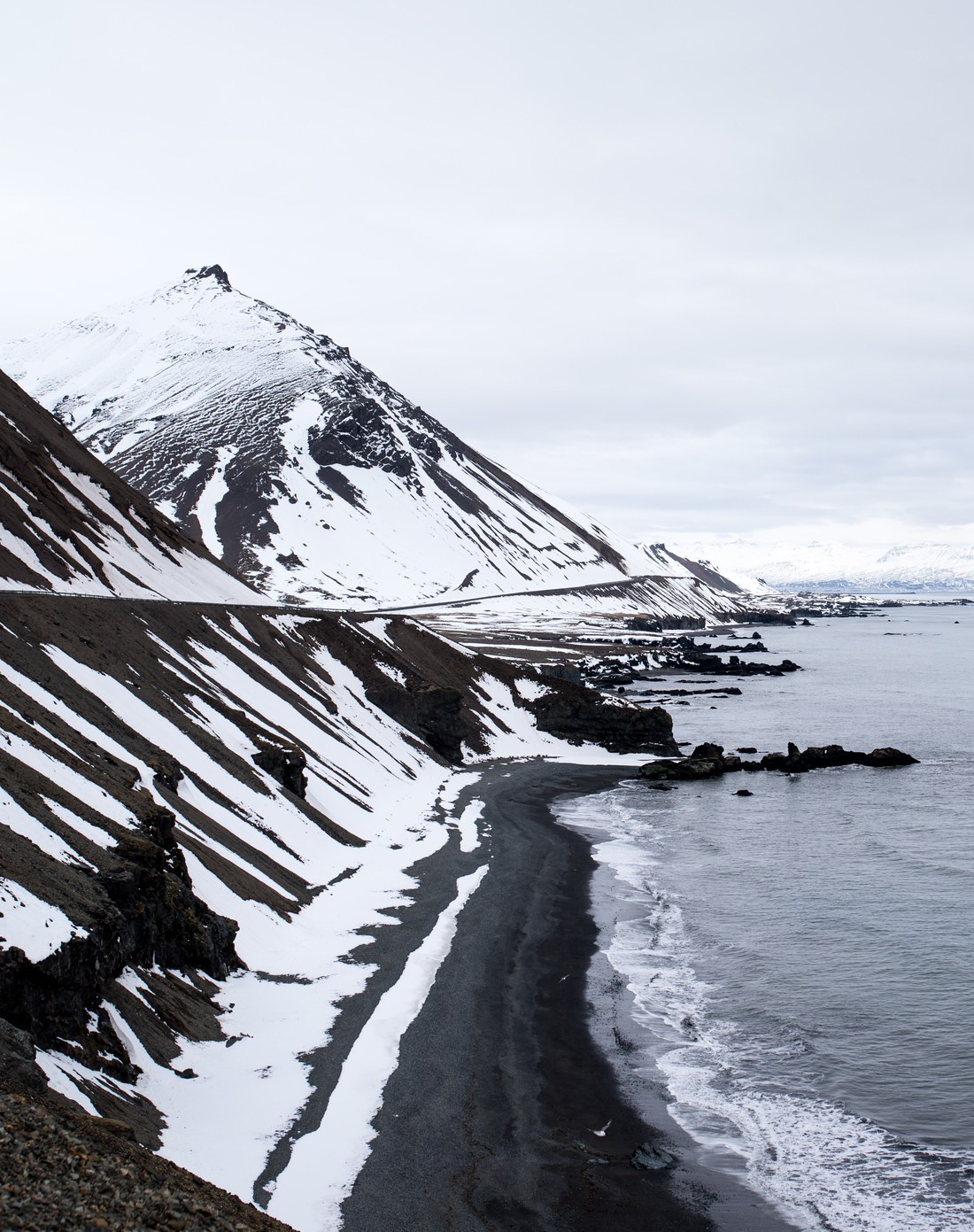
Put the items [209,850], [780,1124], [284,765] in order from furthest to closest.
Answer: [284,765] < [209,850] < [780,1124]

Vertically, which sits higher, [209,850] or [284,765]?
[284,765]

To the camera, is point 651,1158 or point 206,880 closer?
point 651,1158

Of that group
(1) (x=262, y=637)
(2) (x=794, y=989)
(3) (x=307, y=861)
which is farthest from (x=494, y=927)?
(1) (x=262, y=637)

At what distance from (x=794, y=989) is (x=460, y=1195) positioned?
16.4 metres

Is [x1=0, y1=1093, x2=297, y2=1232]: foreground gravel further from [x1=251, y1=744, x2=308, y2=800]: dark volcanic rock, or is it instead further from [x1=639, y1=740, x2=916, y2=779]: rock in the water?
[x1=639, y1=740, x2=916, y2=779]: rock in the water

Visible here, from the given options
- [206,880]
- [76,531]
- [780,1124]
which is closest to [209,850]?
[206,880]

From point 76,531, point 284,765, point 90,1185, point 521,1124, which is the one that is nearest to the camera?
point 90,1185

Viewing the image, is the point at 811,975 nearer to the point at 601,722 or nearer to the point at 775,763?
the point at 775,763

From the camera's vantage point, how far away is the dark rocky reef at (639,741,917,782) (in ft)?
246

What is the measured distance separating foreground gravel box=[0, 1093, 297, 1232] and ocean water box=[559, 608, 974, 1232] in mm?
12818

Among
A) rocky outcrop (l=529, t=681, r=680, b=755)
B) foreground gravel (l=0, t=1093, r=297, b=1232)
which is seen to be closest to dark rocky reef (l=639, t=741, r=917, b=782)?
rocky outcrop (l=529, t=681, r=680, b=755)

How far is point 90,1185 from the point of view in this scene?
13.3 metres

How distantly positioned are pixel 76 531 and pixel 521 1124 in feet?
206

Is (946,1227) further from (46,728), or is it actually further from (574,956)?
(46,728)
